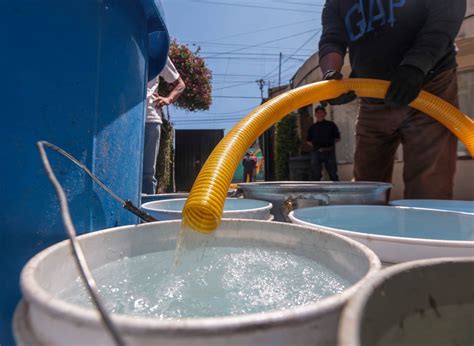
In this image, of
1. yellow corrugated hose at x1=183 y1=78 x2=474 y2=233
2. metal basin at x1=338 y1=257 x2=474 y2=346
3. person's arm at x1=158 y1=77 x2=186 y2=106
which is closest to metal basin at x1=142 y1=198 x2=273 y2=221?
yellow corrugated hose at x1=183 y1=78 x2=474 y2=233

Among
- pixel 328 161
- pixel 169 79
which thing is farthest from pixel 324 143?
pixel 169 79

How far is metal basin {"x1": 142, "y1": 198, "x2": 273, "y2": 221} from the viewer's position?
38.7 inches

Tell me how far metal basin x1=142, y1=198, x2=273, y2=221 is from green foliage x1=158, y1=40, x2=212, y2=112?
348cm

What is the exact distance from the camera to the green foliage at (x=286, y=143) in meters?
6.70

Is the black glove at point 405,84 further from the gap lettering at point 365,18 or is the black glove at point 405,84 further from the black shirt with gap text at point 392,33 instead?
the gap lettering at point 365,18

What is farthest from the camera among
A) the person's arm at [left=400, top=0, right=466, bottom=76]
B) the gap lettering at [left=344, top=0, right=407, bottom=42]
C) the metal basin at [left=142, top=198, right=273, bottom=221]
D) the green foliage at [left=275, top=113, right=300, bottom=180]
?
the green foliage at [left=275, top=113, right=300, bottom=180]

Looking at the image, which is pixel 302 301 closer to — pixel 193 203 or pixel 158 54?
pixel 193 203

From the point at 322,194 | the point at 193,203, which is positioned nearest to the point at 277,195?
the point at 322,194

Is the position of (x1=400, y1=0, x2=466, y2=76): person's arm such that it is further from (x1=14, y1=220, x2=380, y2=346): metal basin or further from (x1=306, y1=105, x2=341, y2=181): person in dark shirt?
(x1=306, y1=105, x2=341, y2=181): person in dark shirt

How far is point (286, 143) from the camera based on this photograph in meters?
6.80

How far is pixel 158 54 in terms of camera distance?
1162 mm

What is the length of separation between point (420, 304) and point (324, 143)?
4.28 metres

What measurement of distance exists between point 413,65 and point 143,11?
3.79ft

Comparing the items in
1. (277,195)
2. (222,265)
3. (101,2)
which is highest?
(101,2)
